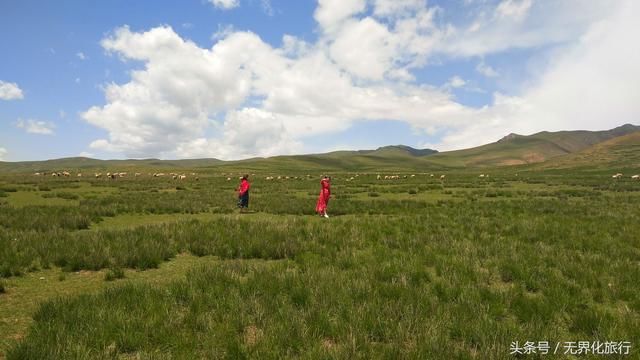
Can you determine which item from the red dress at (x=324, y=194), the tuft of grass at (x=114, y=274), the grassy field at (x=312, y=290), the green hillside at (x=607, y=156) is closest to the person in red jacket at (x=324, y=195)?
the red dress at (x=324, y=194)

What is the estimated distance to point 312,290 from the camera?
7.79 metres

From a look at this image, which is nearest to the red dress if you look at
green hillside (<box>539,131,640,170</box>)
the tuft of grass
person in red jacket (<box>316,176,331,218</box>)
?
person in red jacket (<box>316,176,331,218</box>)

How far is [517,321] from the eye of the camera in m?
6.93

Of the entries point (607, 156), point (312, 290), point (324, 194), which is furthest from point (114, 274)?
Answer: point (607, 156)

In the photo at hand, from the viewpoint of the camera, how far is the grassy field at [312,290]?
584 centimetres

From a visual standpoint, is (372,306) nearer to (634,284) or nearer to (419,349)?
(419,349)

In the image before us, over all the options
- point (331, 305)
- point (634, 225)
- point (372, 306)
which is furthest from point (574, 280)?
point (634, 225)

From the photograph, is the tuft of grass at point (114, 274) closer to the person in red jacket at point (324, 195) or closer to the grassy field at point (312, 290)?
the grassy field at point (312, 290)

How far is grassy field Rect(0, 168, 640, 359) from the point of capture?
5.84 m

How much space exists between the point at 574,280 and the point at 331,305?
576 centimetres

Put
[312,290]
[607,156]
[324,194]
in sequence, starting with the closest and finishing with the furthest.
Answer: [312,290] < [324,194] < [607,156]

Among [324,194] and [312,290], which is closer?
[312,290]

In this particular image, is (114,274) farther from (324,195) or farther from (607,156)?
(607,156)

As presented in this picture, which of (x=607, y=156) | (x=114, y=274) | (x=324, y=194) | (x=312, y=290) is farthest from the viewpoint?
(x=607, y=156)
